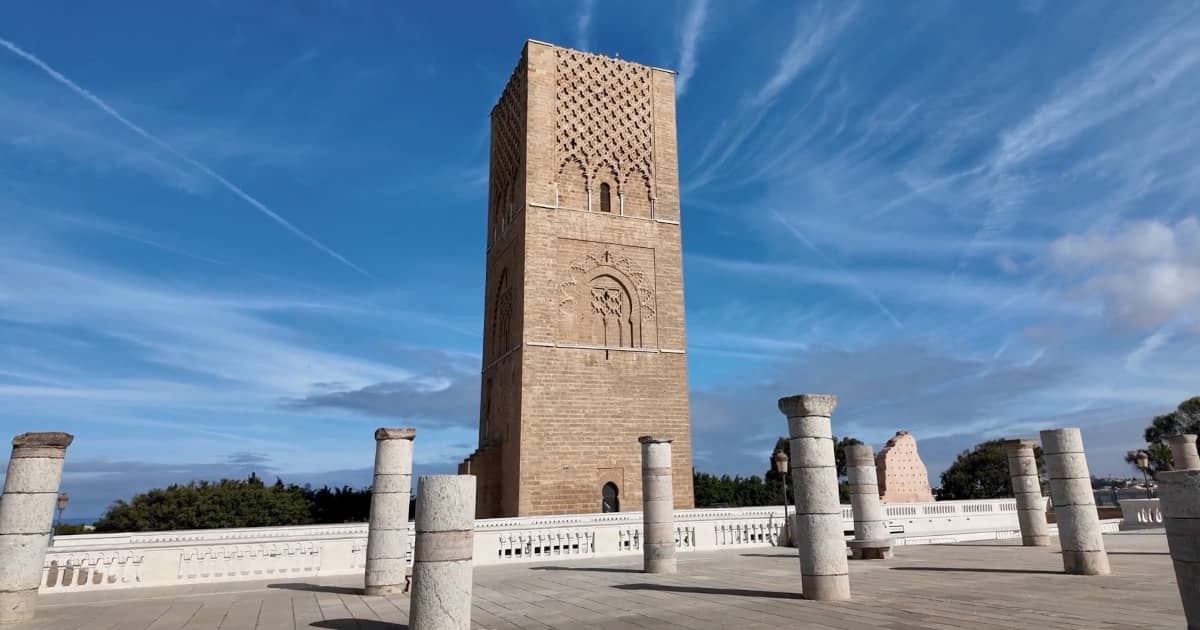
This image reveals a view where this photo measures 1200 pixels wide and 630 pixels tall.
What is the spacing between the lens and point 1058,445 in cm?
848

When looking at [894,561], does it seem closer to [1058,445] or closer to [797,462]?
[1058,445]

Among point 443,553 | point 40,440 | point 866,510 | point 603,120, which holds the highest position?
point 603,120

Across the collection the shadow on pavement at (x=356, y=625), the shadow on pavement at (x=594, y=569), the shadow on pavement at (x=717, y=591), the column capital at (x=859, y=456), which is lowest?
the shadow on pavement at (x=594, y=569)

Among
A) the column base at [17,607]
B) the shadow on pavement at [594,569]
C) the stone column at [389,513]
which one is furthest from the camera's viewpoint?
the shadow on pavement at [594,569]

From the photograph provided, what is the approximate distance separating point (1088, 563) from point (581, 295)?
14600 mm

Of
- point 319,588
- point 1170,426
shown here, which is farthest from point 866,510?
point 1170,426

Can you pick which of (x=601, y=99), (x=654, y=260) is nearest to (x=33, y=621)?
(x=654, y=260)

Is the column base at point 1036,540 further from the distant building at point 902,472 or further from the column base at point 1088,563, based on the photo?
the distant building at point 902,472

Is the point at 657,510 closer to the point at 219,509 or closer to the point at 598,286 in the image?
the point at 598,286

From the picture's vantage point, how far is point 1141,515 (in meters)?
17.4

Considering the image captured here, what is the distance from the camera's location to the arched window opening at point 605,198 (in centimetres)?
2195

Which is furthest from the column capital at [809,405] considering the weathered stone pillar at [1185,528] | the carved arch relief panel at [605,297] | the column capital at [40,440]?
the carved arch relief panel at [605,297]

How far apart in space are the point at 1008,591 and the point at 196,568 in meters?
9.75

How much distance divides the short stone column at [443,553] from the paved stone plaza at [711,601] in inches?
23.0
